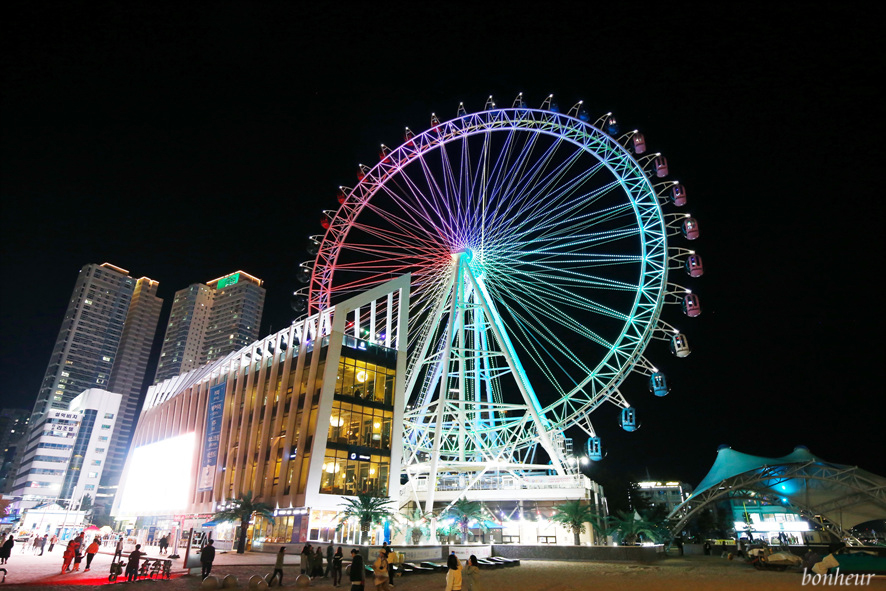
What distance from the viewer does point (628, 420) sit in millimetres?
40500

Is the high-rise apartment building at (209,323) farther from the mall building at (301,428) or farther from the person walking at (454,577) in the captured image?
the person walking at (454,577)

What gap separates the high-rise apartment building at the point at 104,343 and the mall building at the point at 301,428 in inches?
4797

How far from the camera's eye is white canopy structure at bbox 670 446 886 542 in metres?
51.4

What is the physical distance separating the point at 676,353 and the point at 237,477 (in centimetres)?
3689

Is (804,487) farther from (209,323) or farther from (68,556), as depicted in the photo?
(209,323)

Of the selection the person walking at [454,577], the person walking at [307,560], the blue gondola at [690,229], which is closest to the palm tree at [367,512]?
the person walking at [307,560]

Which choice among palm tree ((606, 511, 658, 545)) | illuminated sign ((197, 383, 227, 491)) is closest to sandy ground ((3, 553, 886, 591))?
palm tree ((606, 511, 658, 545))

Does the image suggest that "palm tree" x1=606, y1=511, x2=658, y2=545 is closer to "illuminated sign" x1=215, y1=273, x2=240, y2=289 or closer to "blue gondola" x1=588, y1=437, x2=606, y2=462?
"blue gondola" x1=588, y1=437, x2=606, y2=462

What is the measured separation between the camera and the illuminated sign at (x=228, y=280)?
7426 inches

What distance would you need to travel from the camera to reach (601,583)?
19.6m

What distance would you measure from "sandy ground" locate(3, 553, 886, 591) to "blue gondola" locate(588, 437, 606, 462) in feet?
49.8

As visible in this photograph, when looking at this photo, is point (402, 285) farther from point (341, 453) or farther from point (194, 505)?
point (194, 505)

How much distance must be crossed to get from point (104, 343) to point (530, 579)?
594ft

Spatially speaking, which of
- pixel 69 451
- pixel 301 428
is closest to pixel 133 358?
pixel 69 451
